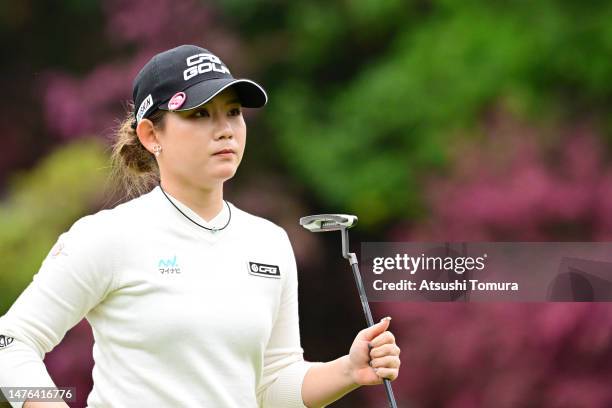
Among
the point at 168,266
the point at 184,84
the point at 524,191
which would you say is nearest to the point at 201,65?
the point at 184,84

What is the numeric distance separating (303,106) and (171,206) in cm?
635

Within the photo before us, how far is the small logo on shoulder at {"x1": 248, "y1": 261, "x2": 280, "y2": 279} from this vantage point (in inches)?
110

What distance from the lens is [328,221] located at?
115 inches

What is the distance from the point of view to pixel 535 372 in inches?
252

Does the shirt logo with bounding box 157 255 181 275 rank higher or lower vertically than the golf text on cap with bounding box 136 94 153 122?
lower

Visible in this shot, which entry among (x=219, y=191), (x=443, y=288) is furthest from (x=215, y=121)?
(x=443, y=288)

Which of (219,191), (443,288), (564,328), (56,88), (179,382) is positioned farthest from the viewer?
(56,88)

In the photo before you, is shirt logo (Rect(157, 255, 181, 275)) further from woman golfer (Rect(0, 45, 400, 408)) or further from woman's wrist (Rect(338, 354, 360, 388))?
woman's wrist (Rect(338, 354, 360, 388))

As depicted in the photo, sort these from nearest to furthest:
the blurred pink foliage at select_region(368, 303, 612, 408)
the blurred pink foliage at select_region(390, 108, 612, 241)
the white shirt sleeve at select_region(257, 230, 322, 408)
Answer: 1. the white shirt sleeve at select_region(257, 230, 322, 408)
2. the blurred pink foliage at select_region(368, 303, 612, 408)
3. the blurred pink foliage at select_region(390, 108, 612, 241)

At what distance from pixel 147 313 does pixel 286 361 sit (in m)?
0.48

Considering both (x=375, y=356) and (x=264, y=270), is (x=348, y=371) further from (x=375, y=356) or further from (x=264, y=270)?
(x=264, y=270)

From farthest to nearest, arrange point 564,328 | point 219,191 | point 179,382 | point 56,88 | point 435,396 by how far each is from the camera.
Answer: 1. point 56,88
2. point 435,396
3. point 564,328
4. point 219,191
5. point 179,382

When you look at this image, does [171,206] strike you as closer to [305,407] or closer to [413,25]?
[305,407]

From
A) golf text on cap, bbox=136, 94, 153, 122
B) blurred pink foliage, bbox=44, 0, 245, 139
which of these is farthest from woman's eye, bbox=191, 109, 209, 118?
blurred pink foliage, bbox=44, 0, 245, 139
